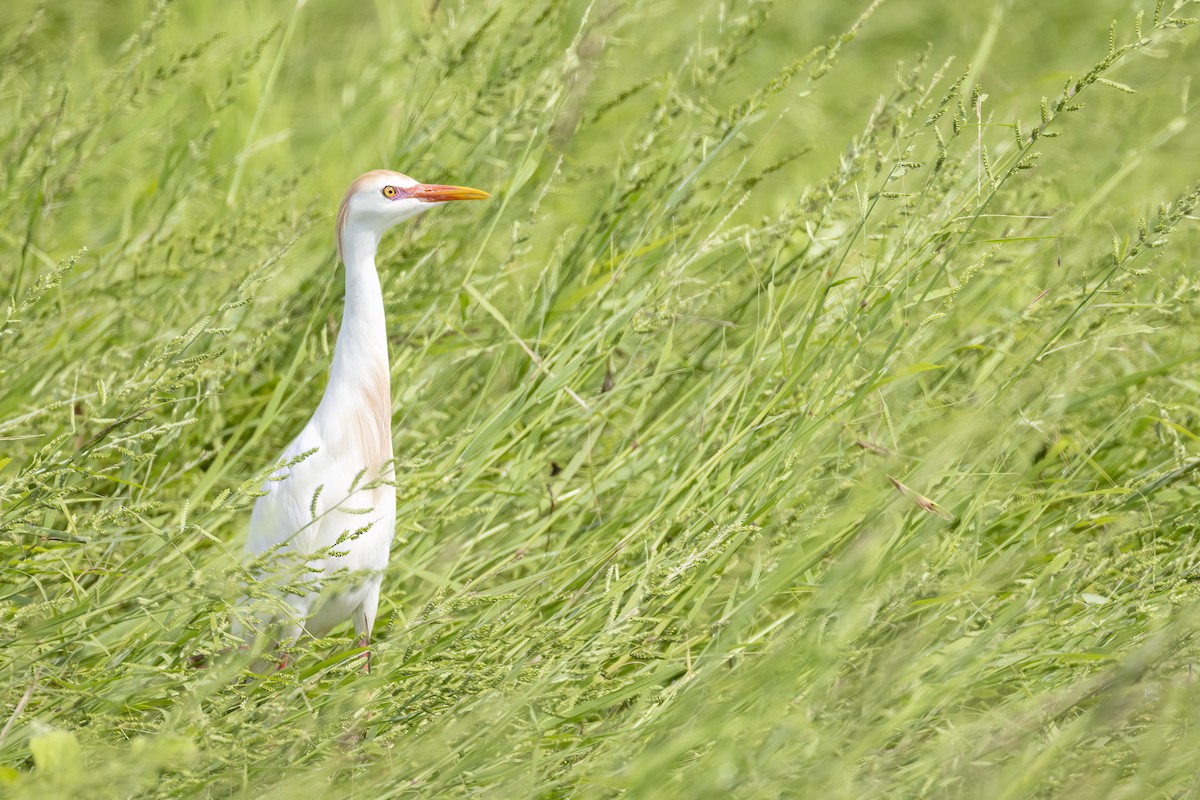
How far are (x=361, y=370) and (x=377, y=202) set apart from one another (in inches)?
15.6

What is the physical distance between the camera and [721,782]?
161 cm

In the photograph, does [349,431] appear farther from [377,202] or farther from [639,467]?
[639,467]

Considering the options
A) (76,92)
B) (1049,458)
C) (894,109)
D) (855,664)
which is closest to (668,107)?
(894,109)

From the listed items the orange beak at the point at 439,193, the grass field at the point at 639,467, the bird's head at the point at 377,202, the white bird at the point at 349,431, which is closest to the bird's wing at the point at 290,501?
the white bird at the point at 349,431

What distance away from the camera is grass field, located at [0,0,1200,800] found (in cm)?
177

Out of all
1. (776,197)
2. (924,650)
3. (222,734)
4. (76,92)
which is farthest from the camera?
(776,197)

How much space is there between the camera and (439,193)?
275 centimetres

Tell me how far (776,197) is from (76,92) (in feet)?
9.48

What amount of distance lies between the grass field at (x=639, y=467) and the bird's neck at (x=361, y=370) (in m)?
0.14

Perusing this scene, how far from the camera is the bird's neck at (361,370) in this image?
102 inches

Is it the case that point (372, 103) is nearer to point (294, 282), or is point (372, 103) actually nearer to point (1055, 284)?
point (294, 282)

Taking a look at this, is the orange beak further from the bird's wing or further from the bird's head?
the bird's wing

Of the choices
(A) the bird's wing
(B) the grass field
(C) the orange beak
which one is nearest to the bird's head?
(C) the orange beak

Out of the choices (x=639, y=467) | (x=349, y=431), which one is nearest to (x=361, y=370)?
(x=349, y=431)
